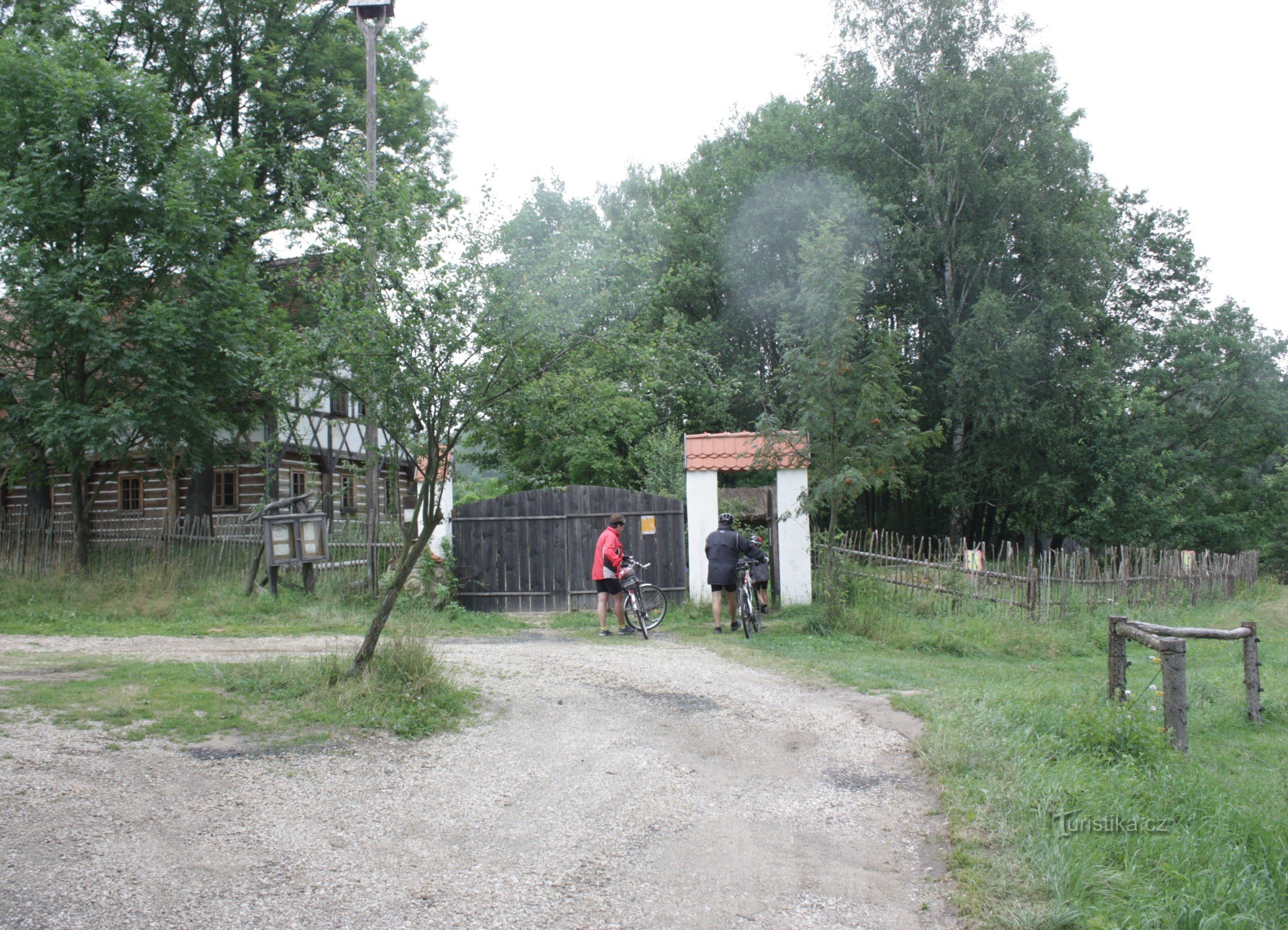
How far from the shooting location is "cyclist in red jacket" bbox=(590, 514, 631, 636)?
1146cm

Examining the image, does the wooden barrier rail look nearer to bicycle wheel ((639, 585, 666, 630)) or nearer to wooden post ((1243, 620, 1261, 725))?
wooden post ((1243, 620, 1261, 725))

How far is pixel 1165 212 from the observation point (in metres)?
Answer: 32.7

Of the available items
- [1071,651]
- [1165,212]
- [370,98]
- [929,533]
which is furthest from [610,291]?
[1165,212]

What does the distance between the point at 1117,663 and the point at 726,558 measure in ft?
18.2

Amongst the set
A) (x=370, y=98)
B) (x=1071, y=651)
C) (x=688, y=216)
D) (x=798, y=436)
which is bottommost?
(x=1071, y=651)

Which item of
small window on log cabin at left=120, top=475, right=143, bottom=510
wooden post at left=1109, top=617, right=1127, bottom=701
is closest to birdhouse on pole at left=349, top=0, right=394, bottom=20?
wooden post at left=1109, top=617, right=1127, bottom=701

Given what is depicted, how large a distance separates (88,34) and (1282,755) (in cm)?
2196

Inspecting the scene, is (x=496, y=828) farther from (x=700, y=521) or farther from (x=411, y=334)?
(x=700, y=521)

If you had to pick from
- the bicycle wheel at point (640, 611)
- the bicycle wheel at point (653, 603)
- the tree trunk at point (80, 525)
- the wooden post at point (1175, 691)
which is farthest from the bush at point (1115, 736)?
the tree trunk at point (80, 525)

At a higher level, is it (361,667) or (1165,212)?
(1165,212)

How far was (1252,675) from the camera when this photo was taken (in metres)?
7.57

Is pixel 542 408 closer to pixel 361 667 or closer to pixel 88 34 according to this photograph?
pixel 361 667

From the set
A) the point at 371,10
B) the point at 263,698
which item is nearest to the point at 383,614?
the point at 263,698

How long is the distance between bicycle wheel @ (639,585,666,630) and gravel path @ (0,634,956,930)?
515 centimetres
